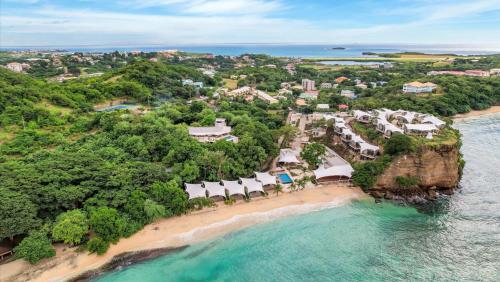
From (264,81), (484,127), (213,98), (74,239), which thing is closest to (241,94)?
(213,98)

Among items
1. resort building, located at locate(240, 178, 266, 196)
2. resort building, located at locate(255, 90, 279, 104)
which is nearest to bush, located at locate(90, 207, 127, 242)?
resort building, located at locate(240, 178, 266, 196)

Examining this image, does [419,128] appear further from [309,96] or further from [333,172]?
[309,96]

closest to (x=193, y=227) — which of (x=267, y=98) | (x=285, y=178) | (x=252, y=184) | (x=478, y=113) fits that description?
(x=252, y=184)

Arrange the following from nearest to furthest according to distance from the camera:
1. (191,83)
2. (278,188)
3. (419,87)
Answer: (278,188), (419,87), (191,83)

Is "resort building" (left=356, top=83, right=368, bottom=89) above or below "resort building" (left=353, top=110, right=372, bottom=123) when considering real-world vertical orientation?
above

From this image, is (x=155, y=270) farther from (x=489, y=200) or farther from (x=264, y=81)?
(x=264, y=81)

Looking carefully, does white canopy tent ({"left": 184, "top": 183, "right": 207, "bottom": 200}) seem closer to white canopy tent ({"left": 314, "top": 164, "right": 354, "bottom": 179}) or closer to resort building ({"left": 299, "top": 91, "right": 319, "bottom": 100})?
white canopy tent ({"left": 314, "top": 164, "right": 354, "bottom": 179})
